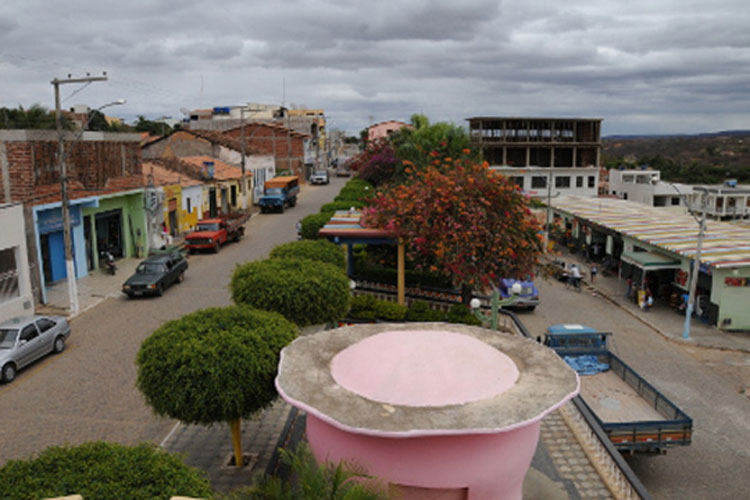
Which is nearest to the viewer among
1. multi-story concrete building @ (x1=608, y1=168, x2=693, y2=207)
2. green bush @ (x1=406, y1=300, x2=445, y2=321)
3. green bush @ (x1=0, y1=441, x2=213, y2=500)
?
green bush @ (x1=0, y1=441, x2=213, y2=500)

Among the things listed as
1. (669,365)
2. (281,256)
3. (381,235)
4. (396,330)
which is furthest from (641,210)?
(396,330)

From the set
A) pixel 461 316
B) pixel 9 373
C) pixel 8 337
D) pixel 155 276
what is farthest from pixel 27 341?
pixel 461 316

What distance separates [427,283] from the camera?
83.6 ft

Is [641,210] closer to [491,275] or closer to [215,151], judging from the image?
[491,275]

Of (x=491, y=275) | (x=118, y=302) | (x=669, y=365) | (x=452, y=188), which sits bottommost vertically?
(x=669, y=365)

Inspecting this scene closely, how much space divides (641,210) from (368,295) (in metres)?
27.8

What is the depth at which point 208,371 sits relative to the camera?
32.5 feet

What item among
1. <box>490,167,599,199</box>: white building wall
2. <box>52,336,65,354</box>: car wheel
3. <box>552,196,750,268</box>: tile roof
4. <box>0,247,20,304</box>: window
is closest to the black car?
<box>0,247,20,304</box>: window

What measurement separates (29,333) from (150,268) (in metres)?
8.37

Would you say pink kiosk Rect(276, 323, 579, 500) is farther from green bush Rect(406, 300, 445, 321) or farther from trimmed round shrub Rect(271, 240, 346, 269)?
green bush Rect(406, 300, 445, 321)

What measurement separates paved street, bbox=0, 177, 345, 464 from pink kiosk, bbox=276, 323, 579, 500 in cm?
576

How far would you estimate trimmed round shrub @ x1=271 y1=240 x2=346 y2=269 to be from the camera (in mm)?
18655

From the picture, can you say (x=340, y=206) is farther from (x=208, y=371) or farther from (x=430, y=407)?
(x=430, y=407)

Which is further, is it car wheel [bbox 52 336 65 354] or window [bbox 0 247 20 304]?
window [bbox 0 247 20 304]
